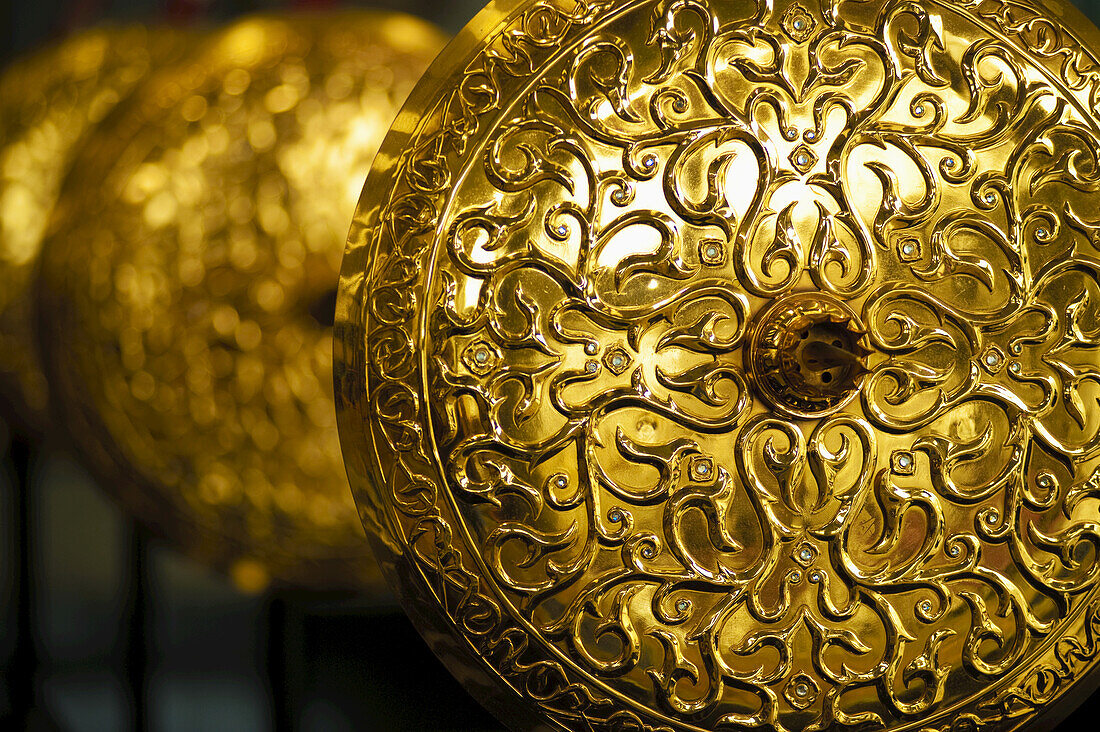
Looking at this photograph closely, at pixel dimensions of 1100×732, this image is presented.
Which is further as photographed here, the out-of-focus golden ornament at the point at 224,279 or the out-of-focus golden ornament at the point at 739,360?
the out-of-focus golden ornament at the point at 224,279

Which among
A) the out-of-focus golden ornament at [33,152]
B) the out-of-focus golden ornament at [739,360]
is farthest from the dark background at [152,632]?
the out-of-focus golden ornament at [739,360]

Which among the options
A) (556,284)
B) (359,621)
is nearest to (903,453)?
(556,284)

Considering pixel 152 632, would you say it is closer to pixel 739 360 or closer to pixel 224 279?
pixel 224 279

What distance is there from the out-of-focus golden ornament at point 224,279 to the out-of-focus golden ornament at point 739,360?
148mm

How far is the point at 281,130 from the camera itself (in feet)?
1.97

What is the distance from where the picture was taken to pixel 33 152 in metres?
0.63

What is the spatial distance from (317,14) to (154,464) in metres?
0.30

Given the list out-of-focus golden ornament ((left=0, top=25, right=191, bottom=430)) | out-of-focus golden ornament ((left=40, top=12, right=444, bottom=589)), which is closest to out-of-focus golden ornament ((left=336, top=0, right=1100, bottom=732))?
out-of-focus golden ornament ((left=40, top=12, right=444, bottom=589))

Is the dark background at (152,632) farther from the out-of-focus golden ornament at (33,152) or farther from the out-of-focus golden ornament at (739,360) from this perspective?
the out-of-focus golden ornament at (739,360)

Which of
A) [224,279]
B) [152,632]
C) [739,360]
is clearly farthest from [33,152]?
[739,360]

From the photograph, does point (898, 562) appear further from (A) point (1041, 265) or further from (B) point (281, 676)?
(B) point (281, 676)

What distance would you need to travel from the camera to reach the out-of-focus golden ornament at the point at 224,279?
0.59m

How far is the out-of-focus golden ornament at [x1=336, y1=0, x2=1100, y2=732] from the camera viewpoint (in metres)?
0.47

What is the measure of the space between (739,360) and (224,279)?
0.31m
